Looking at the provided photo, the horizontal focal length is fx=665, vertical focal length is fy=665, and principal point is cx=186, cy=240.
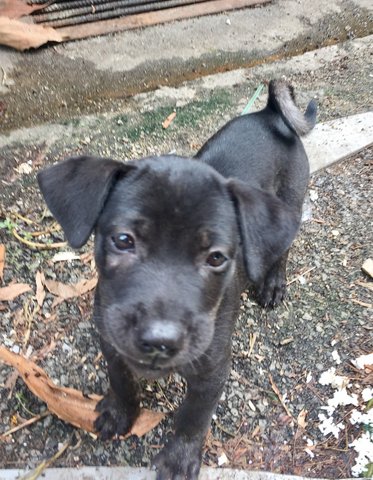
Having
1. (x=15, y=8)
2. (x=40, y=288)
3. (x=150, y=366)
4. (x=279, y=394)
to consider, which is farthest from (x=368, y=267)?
(x=15, y=8)

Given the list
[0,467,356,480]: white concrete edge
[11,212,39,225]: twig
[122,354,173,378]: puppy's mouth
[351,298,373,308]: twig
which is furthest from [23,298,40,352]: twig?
[351,298,373,308]: twig

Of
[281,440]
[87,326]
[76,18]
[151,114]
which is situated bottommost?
[281,440]

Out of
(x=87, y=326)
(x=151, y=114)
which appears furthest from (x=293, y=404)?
(x=151, y=114)

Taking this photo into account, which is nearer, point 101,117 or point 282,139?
point 282,139

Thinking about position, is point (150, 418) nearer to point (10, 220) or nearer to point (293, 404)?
point (293, 404)

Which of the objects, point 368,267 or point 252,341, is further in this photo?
point 368,267

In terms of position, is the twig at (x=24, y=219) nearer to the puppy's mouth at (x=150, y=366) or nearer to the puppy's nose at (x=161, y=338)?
the puppy's mouth at (x=150, y=366)

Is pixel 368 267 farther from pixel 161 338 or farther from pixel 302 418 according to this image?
pixel 161 338
